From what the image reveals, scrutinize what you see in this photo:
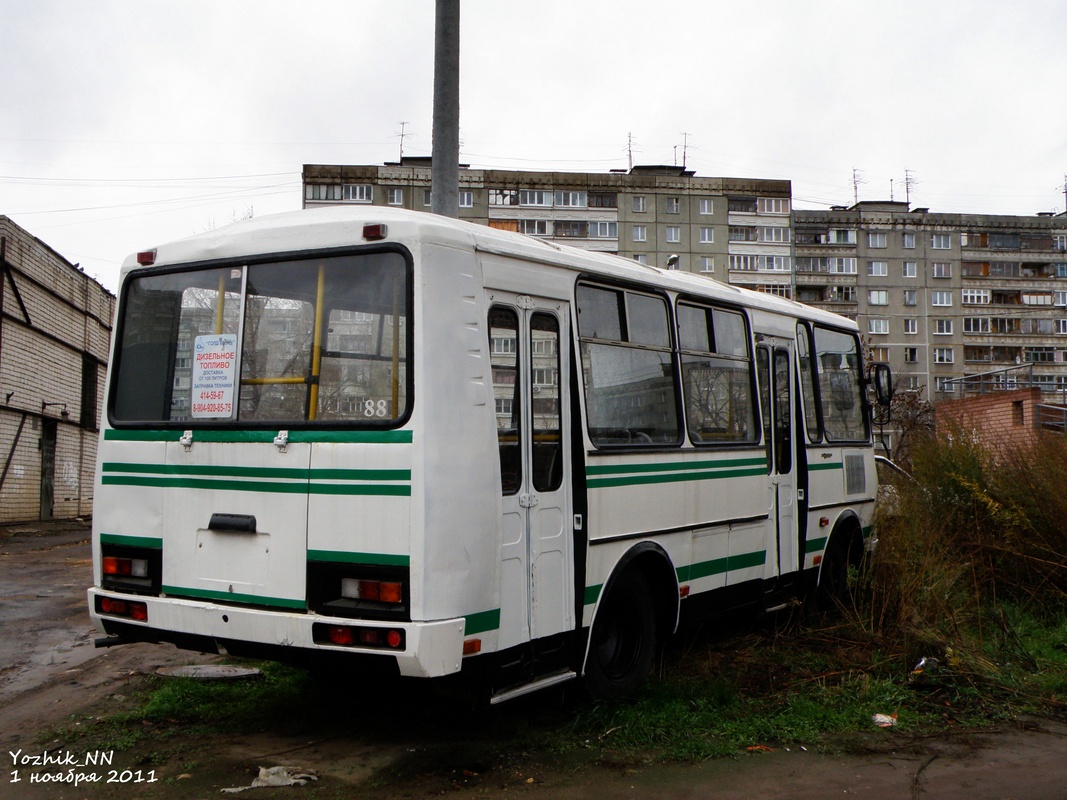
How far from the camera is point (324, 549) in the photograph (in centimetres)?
521

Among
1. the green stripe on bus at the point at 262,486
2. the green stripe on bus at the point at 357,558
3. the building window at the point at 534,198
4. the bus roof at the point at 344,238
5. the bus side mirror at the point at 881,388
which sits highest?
the building window at the point at 534,198

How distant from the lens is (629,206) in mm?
68875

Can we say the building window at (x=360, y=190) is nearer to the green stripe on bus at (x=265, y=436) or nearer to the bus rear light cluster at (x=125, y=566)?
the green stripe on bus at (x=265, y=436)

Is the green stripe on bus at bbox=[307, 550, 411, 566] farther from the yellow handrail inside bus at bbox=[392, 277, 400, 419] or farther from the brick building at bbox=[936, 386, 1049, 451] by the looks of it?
the brick building at bbox=[936, 386, 1049, 451]

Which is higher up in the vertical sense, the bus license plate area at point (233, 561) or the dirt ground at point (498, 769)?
the bus license plate area at point (233, 561)

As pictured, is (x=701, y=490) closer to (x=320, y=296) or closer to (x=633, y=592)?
(x=633, y=592)

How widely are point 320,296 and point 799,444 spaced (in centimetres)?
522

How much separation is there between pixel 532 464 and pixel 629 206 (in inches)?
2553

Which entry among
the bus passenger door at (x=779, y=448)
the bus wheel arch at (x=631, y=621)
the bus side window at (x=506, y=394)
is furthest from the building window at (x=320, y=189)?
the bus side window at (x=506, y=394)

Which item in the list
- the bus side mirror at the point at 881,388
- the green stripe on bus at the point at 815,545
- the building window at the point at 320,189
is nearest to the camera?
the green stripe on bus at the point at 815,545

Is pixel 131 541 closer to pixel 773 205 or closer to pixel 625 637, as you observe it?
pixel 625 637

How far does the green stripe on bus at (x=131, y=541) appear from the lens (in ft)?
18.9

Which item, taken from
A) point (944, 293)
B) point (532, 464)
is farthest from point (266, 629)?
point (944, 293)

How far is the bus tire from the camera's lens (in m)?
6.51
